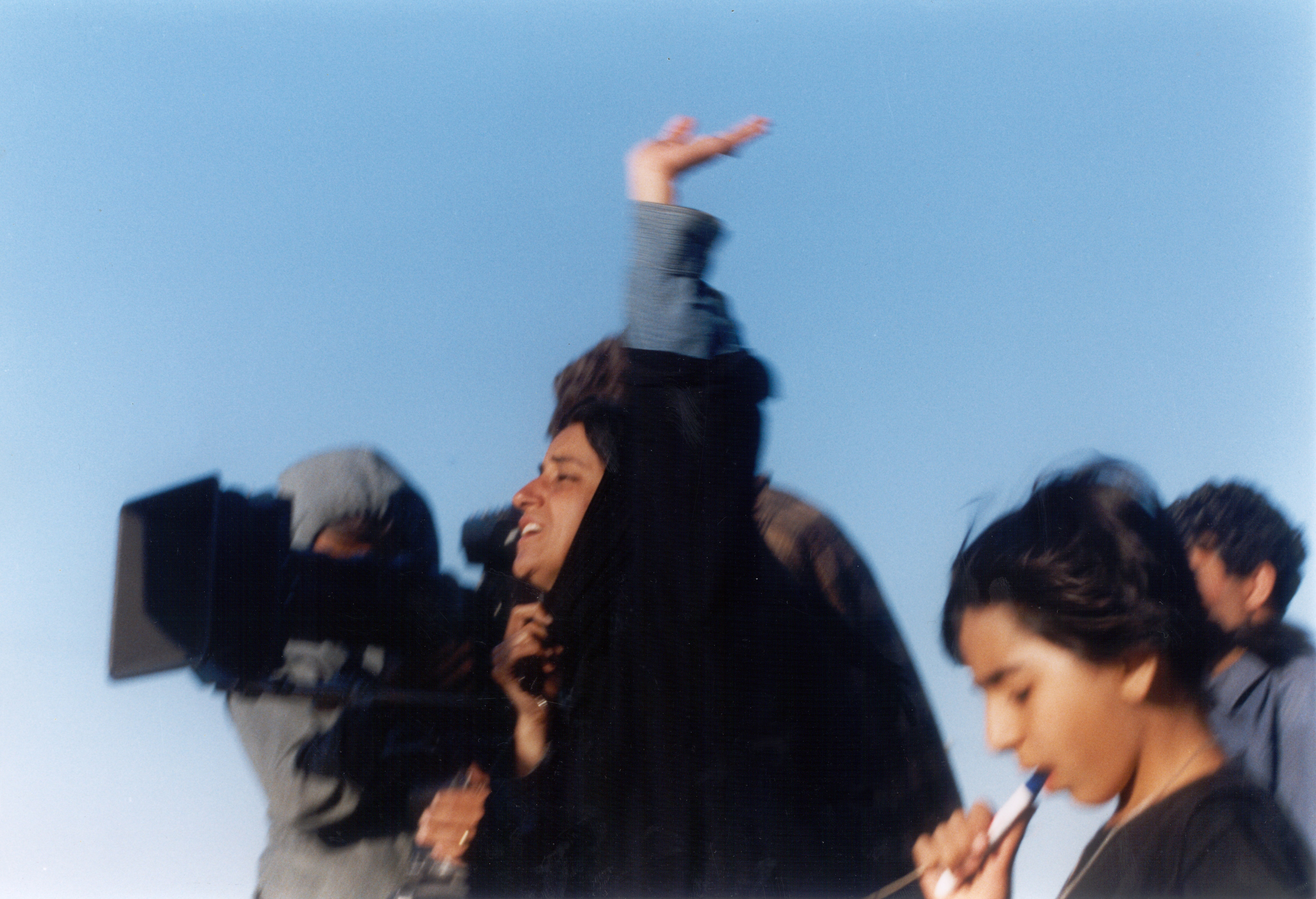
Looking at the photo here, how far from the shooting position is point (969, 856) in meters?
1.21

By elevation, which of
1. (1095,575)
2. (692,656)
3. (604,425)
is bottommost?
(692,656)

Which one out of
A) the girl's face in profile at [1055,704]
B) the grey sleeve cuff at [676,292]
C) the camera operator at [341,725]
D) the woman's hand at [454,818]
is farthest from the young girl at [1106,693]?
the camera operator at [341,725]

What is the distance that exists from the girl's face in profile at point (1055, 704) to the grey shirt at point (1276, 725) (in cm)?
12

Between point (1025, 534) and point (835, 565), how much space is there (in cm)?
23

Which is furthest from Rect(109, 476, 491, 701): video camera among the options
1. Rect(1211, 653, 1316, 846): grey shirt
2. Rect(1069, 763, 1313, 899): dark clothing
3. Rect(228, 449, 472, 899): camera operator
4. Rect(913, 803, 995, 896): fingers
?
Rect(1211, 653, 1316, 846): grey shirt

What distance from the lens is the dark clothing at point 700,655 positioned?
1.18 meters

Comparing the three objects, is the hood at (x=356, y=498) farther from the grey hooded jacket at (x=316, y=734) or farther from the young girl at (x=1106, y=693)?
the young girl at (x=1106, y=693)

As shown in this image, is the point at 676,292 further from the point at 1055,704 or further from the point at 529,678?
the point at 1055,704

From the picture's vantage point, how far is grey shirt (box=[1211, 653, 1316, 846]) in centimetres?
122

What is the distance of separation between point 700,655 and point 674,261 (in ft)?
1.53

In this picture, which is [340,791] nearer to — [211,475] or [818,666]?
[211,475]

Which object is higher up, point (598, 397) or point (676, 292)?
point (676, 292)

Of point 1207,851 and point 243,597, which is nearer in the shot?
point 1207,851

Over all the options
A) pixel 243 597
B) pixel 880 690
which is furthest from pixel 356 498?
pixel 880 690
